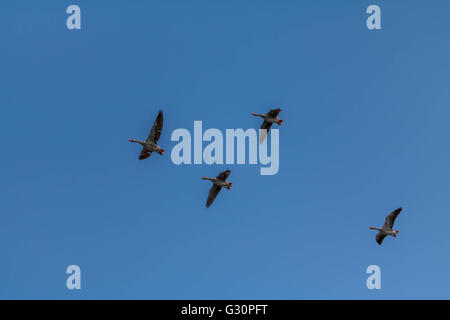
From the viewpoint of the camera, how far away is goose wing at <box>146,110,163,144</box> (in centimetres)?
5251

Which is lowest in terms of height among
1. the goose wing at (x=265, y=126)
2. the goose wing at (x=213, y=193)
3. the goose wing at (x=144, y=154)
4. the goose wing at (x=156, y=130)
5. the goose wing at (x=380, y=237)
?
the goose wing at (x=380, y=237)

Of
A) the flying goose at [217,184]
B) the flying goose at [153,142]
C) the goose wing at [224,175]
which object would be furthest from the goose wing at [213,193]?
the flying goose at [153,142]

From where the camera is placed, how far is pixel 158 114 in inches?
2060

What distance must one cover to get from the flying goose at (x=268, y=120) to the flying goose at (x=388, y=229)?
1309cm

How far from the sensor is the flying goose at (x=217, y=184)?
5388cm

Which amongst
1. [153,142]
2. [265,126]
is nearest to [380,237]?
[265,126]

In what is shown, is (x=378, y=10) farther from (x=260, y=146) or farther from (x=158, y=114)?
(x=158, y=114)

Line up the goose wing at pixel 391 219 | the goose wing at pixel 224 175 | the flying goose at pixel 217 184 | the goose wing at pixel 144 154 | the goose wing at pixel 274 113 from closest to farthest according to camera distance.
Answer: the goose wing at pixel 224 175
the flying goose at pixel 217 184
the goose wing at pixel 144 154
the goose wing at pixel 391 219
the goose wing at pixel 274 113

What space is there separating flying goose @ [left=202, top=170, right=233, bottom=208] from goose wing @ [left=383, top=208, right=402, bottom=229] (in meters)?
14.7

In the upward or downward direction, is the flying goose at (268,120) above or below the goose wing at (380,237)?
above

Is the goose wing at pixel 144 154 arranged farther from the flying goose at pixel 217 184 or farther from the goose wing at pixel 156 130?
the flying goose at pixel 217 184
